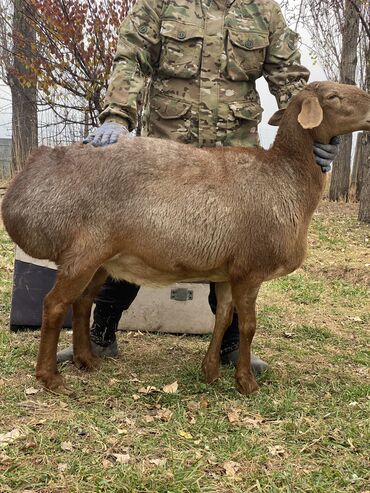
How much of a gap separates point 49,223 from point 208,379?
1.52m

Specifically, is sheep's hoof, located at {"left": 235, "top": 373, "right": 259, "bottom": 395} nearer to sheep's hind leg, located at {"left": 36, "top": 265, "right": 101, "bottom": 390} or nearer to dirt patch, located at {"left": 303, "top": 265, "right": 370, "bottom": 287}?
sheep's hind leg, located at {"left": 36, "top": 265, "right": 101, "bottom": 390}

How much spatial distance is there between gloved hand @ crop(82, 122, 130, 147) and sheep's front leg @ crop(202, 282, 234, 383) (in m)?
1.25

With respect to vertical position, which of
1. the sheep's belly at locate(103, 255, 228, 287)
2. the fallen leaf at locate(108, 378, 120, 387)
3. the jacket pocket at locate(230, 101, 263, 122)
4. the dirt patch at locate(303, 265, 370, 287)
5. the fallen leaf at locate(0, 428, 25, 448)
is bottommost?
the fallen leaf at locate(108, 378, 120, 387)

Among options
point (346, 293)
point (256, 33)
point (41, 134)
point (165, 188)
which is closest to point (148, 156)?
point (165, 188)

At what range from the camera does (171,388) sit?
3947 millimetres

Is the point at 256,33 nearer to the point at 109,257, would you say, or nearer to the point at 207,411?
the point at 109,257

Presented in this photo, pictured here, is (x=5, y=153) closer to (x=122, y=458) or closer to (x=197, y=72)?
(x=197, y=72)

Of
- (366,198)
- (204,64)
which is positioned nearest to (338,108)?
(204,64)

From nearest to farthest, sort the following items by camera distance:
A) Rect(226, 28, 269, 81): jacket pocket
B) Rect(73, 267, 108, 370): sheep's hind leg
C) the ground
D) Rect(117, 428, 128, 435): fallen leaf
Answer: the ground
Rect(117, 428, 128, 435): fallen leaf
Rect(73, 267, 108, 370): sheep's hind leg
Rect(226, 28, 269, 81): jacket pocket

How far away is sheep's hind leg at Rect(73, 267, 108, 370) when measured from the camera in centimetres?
416

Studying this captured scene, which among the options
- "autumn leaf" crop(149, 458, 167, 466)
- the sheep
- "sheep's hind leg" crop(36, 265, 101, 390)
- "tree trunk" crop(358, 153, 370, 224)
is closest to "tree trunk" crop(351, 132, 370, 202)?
"tree trunk" crop(358, 153, 370, 224)

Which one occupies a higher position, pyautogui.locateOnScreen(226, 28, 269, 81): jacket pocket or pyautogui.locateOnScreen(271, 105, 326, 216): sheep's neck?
pyautogui.locateOnScreen(226, 28, 269, 81): jacket pocket

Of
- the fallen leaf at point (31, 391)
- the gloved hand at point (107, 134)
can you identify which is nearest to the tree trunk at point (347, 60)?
the gloved hand at point (107, 134)

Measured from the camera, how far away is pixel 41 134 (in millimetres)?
14875
